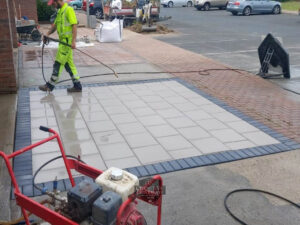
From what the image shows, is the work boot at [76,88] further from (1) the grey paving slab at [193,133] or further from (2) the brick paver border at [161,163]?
(1) the grey paving slab at [193,133]

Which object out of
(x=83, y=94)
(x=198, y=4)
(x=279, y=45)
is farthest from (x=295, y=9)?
(x=83, y=94)

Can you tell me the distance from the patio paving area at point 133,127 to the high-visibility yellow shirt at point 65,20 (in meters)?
1.19

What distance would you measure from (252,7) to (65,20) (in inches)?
983

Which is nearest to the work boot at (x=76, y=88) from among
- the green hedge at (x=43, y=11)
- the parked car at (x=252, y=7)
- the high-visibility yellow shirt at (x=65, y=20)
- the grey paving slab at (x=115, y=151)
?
the high-visibility yellow shirt at (x=65, y=20)

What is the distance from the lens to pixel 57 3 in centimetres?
704

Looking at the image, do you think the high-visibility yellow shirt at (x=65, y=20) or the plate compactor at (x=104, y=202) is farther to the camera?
the high-visibility yellow shirt at (x=65, y=20)

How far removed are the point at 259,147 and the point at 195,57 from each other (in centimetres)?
676

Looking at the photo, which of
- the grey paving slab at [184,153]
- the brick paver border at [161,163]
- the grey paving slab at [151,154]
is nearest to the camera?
the brick paver border at [161,163]

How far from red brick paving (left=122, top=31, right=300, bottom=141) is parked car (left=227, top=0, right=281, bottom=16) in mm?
18451

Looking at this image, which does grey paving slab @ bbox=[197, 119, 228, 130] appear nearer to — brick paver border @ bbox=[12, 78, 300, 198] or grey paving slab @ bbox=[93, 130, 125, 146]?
brick paver border @ bbox=[12, 78, 300, 198]

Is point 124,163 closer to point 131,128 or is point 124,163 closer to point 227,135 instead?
point 131,128

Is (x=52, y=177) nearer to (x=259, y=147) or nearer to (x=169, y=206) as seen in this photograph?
(x=169, y=206)

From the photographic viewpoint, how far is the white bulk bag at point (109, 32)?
1426 cm

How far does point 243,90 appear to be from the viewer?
800cm
